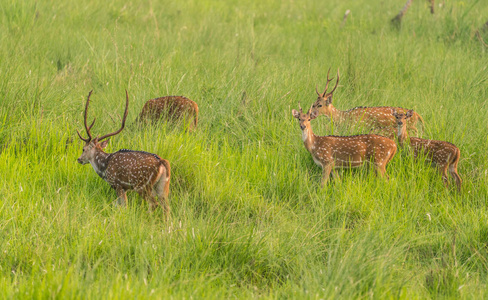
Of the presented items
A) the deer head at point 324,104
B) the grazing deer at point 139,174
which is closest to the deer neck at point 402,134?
the deer head at point 324,104

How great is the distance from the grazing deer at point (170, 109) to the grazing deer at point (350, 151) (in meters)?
1.40

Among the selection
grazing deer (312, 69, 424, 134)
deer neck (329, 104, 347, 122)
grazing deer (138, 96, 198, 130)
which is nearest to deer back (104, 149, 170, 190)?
grazing deer (138, 96, 198, 130)

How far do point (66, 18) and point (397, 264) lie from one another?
8.54 m

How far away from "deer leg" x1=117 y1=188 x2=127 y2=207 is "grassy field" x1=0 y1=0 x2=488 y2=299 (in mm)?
84

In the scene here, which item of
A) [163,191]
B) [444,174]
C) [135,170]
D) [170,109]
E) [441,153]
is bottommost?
[444,174]

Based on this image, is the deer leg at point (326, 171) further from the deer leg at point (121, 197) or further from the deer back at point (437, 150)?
the deer leg at point (121, 197)

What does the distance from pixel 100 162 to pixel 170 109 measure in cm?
137

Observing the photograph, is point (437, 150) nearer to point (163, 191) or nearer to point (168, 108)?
point (163, 191)

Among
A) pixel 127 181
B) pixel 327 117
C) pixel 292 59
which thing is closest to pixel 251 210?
pixel 127 181

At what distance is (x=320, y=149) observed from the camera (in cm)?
578

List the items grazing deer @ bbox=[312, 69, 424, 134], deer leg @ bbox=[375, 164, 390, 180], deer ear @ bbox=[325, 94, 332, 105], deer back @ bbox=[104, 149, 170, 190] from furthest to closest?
deer ear @ bbox=[325, 94, 332, 105], grazing deer @ bbox=[312, 69, 424, 134], deer leg @ bbox=[375, 164, 390, 180], deer back @ bbox=[104, 149, 170, 190]

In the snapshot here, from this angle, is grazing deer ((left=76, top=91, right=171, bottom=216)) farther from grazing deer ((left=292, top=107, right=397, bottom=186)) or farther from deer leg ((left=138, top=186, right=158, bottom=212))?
grazing deer ((left=292, top=107, right=397, bottom=186))

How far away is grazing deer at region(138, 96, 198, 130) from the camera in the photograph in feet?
21.0

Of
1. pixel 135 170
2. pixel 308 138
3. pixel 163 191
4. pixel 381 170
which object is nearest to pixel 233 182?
pixel 163 191
